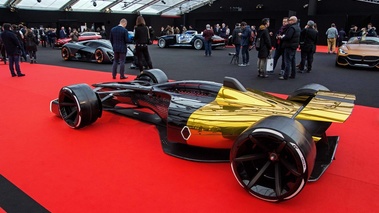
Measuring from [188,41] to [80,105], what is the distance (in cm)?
1419

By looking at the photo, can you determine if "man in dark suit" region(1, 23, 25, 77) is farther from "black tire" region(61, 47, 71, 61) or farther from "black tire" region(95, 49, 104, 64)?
"black tire" region(61, 47, 71, 61)

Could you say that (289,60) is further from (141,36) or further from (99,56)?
(99,56)

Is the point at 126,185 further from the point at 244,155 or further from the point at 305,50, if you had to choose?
the point at 305,50

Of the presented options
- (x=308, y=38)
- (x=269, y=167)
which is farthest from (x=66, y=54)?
(x=269, y=167)

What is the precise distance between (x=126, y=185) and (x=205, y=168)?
2.54 feet

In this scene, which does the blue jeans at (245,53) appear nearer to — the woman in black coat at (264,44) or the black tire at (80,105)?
the woman in black coat at (264,44)

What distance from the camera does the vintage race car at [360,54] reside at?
9164 mm

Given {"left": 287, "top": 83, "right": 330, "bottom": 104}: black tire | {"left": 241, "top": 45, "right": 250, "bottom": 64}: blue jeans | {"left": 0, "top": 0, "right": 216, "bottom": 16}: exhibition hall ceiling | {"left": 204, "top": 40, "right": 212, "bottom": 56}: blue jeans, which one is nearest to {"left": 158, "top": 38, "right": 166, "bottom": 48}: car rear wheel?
{"left": 204, "top": 40, "right": 212, "bottom": 56}: blue jeans

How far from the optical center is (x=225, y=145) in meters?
2.79

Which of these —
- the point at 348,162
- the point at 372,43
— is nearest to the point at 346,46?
the point at 372,43

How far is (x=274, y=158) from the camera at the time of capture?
219cm

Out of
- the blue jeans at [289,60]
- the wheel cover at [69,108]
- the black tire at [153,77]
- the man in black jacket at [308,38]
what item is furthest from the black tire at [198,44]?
the wheel cover at [69,108]

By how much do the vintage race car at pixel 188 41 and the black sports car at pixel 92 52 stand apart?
627 centimetres

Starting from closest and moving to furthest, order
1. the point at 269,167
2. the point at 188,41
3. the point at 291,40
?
the point at 269,167 → the point at 291,40 → the point at 188,41
